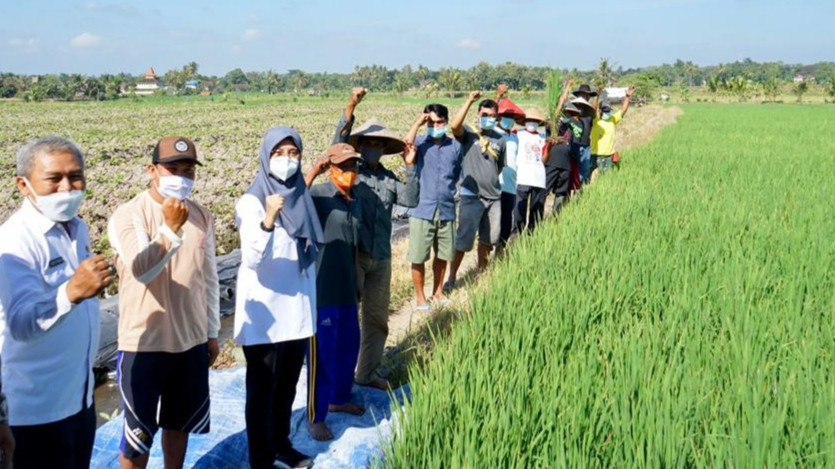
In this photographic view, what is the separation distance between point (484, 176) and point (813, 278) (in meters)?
2.77

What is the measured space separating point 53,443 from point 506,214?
4.74 m

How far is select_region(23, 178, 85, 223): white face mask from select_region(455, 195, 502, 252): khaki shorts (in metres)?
3.91

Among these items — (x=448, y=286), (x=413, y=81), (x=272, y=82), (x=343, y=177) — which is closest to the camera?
(x=343, y=177)

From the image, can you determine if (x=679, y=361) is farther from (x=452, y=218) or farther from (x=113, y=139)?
(x=113, y=139)

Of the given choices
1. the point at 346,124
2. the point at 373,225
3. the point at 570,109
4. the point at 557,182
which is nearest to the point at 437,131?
the point at 346,124

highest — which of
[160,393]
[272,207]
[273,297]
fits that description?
[272,207]

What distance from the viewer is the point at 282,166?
278 centimetres

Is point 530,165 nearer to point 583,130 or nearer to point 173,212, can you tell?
point 583,130

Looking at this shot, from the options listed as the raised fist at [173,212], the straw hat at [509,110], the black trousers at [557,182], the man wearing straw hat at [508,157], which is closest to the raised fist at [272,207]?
the raised fist at [173,212]

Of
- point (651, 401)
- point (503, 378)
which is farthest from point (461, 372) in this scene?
point (651, 401)

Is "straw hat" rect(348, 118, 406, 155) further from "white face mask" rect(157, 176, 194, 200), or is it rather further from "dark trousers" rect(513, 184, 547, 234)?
"dark trousers" rect(513, 184, 547, 234)

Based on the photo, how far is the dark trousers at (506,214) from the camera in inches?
249

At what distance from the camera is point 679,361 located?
2.57 metres

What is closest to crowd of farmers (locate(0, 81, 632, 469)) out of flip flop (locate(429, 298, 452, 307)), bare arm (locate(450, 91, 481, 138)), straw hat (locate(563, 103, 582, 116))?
bare arm (locate(450, 91, 481, 138))
